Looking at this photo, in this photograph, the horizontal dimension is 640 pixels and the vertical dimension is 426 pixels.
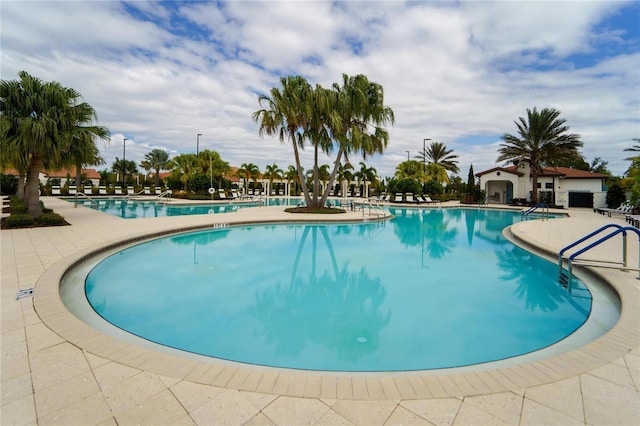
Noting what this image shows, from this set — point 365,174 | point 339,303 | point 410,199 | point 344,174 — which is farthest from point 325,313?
point 365,174

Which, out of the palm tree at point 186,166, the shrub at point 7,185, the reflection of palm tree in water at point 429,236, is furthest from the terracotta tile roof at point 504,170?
the shrub at point 7,185

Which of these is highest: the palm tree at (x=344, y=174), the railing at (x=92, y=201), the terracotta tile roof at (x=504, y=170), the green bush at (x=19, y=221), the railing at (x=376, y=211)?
the palm tree at (x=344, y=174)

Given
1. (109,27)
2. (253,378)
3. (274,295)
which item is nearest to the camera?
(253,378)

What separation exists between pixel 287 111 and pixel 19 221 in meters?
12.7

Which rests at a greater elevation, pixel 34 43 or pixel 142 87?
pixel 142 87

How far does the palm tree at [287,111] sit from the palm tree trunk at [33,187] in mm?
10333

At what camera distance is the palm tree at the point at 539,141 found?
24219 millimetres

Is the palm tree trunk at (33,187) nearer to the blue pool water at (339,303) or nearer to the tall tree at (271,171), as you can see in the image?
the blue pool water at (339,303)

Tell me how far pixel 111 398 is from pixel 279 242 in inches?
331

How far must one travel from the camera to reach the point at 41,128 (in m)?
10.9

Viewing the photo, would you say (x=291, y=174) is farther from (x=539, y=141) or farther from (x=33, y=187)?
(x=33, y=187)

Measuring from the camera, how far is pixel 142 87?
61.9ft

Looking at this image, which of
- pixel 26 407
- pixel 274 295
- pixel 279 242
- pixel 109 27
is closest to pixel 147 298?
pixel 274 295

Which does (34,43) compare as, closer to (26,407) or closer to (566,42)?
(26,407)
